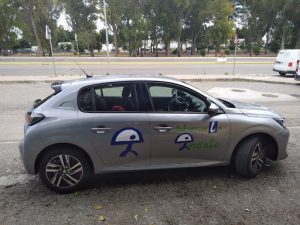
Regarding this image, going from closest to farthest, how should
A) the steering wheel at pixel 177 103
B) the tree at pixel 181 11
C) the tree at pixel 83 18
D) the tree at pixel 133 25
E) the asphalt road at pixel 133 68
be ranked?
the steering wheel at pixel 177 103, the asphalt road at pixel 133 68, the tree at pixel 181 11, the tree at pixel 133 25, the tree at pixel 83 18

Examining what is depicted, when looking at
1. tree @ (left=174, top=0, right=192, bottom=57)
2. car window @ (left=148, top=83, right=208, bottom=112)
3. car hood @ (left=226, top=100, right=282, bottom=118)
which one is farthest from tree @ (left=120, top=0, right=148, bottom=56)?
car window @ (left=148, top=83, right=208, bottom=112)

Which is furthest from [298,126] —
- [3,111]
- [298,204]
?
[3,111]

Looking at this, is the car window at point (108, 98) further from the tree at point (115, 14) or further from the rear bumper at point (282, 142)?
the tree at point (115, 14)

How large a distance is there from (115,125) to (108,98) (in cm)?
51

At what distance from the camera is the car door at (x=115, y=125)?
370 cm

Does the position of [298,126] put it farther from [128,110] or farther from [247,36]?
[247,36]

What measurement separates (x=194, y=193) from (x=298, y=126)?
4.40 metres

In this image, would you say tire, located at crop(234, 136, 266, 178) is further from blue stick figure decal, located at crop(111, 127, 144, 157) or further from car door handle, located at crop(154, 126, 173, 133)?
blue stick figure decal, located at crop(111, 127, 144, 157)

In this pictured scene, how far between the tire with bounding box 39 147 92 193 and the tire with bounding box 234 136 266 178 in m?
2.09

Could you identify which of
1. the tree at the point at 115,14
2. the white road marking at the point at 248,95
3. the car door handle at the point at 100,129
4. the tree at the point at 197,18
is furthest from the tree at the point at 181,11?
the car door handle at the point at 100,129

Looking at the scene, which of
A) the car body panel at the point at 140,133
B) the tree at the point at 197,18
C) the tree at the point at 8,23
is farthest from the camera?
the tree at the point at 8,23

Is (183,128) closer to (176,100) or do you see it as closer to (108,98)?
(176,100)

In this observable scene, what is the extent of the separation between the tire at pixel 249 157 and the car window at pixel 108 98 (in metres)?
1.61

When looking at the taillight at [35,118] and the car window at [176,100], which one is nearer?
the taillight at [35,118]
